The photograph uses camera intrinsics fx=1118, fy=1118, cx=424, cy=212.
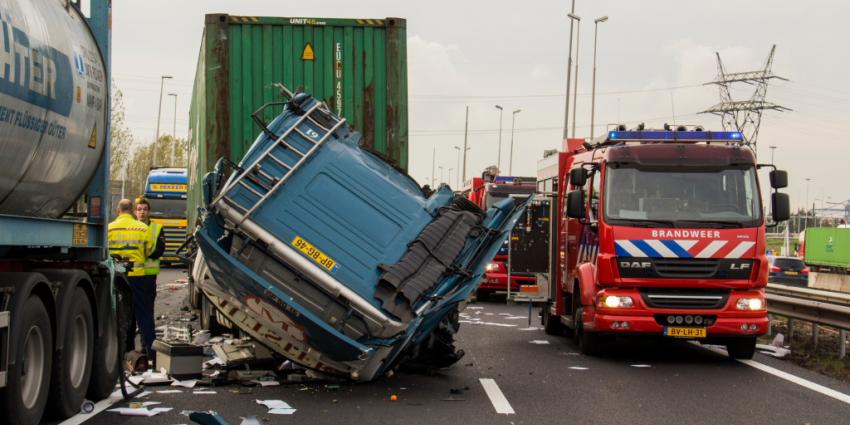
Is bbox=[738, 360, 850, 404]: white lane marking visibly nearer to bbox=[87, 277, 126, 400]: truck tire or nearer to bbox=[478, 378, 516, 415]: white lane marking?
bbox=[478, 378, 516, 415]: white lane marking

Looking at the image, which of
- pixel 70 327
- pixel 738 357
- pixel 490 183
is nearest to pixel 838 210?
pixel 490 183

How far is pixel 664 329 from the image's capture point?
40.7 ft

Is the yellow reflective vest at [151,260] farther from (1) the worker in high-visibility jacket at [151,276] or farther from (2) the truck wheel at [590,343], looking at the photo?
(2) the truck wheel at [590,343]

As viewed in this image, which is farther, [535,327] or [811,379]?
[535,327]

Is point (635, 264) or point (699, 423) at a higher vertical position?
point (635, 264)

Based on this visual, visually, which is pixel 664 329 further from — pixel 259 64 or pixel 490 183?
pixel 490 183

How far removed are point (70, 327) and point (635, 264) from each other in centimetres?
658

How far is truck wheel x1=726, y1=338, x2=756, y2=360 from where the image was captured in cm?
1284

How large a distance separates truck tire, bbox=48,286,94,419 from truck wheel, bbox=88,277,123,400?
0.84ft

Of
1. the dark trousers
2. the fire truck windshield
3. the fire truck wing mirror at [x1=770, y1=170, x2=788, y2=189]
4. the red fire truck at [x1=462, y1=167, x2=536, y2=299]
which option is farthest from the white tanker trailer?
the red fire truck at [x1=462, y1=167, x2=536, y2=299]

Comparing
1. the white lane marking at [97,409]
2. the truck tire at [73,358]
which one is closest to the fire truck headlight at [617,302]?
the white lane marking at [97,409]

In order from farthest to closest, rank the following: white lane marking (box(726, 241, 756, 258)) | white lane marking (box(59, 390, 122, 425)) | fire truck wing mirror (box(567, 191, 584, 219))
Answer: fire truck wing mirror (box(567, 191, 584, 219)) < white lane marking (box(726, 241, 756, 258)) < white lane marking (box(59, 390, 122, 425))

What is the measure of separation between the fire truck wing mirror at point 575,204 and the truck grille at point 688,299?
1.17 m

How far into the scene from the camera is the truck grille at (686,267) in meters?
12.3
